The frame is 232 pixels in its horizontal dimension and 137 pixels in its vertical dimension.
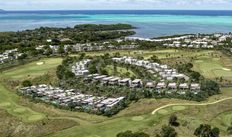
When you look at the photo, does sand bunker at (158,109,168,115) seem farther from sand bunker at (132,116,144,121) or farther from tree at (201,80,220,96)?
tree at (201,80,220,96)

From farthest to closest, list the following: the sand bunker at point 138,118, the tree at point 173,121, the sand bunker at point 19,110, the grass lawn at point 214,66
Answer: the grass lawn at point 214,66 → the sand bunker at point 19,110 → the sand bunker at point 138,118 → the tree at point 173,121

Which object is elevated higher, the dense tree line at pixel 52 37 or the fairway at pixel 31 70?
the fairway at pixel 31 70

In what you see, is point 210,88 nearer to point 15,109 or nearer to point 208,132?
point 208,132

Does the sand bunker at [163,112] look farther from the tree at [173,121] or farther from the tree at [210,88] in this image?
the tree at [210,88]

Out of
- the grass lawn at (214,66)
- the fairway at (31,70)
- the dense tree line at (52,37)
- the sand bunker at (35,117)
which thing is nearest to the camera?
the sand bunker at (35,117)

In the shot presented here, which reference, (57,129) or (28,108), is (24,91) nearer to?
(28,108)

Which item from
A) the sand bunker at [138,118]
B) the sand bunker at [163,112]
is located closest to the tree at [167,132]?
the sand bunker at [138,118]

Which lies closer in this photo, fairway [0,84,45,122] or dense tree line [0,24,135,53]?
fairway [0,84,45,122]

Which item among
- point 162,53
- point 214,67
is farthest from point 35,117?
point 162,53

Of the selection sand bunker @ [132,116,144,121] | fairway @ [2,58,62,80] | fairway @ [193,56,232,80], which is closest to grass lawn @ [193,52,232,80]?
fairway @ [193,56,232,80]

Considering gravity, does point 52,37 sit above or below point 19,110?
below

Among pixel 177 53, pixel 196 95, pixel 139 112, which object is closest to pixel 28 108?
pixel 139 112
